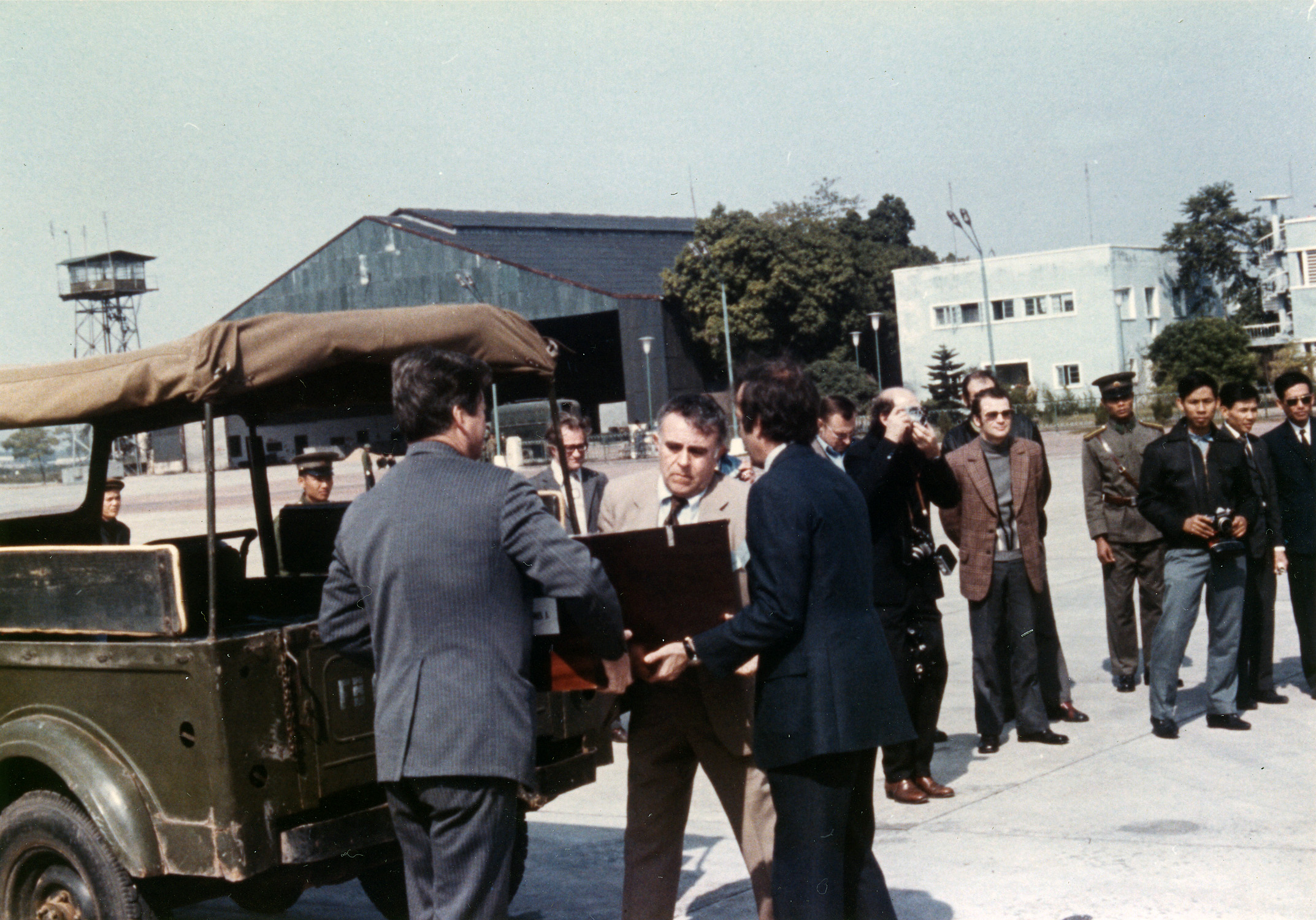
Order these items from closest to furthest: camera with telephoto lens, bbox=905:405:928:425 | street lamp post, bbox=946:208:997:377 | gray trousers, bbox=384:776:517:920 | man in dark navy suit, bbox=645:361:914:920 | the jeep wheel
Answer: gray trousers, bbox=384:776:517:920 < man in dark navy suit, bbox=645:361:914:920 < the jeep wheel < camera with telephoto lens, bbox=905:405:928:425 < street lamp post, bbox=946:208:997:377

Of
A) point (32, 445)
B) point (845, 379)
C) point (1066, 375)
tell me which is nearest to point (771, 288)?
point (845, 379)

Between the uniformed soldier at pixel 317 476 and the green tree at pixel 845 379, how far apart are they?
49.6 metres

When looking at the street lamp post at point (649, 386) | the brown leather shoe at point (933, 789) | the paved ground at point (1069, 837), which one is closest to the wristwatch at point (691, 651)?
the paved ground at point (1069, 837)

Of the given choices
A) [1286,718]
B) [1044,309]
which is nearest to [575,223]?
[1044,309]

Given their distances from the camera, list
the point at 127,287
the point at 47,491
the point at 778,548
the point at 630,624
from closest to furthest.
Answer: the point at 778,548, the point at 630,624, the point at 47,491, the point at 127,287

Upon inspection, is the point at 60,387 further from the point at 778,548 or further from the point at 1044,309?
the point at 1044,309

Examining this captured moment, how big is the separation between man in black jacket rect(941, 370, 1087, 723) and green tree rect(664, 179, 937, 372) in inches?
1965

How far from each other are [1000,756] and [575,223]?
6010 cm

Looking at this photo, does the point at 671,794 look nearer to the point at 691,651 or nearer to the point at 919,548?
the point at 691,651

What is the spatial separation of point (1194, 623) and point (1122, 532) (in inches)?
57.8

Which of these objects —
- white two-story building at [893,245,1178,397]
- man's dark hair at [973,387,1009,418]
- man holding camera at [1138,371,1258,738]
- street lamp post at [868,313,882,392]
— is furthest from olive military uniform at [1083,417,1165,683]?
street lamp post at [868,313,882,392]

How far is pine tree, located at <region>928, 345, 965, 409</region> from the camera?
175 ft

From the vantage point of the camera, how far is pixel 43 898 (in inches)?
181

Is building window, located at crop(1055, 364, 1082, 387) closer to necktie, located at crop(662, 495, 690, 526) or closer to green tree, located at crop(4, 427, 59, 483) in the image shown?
green tree, located at crop(4, 427, 59, 483)
